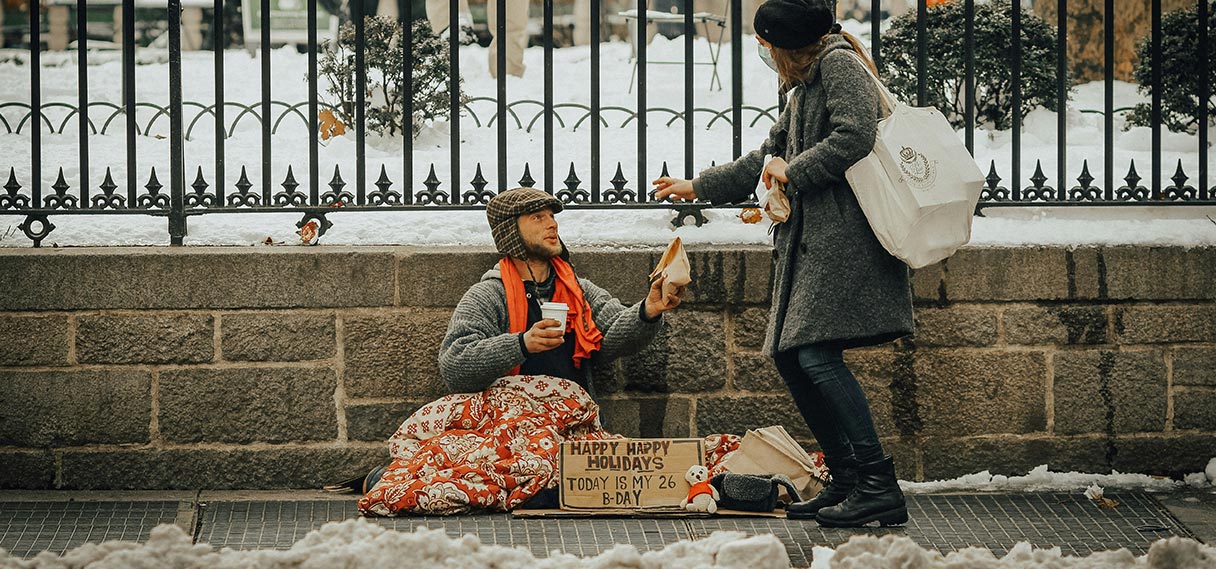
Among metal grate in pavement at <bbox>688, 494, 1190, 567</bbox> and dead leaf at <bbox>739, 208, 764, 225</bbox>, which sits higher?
dead leaf at <bbox>739, 208, 764, 225</bbox>

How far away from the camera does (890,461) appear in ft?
17.5

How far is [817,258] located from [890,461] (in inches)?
29.6

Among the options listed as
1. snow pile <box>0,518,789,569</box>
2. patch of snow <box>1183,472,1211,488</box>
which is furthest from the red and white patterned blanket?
patch of snow <box>1183,472,1211,488</box>

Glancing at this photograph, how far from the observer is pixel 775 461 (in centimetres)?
576

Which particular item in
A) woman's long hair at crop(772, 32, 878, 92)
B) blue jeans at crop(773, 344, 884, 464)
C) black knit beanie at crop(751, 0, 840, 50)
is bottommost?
blue jeans at crop(773, 344, 884, 464)

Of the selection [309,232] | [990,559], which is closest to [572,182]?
[309,232]

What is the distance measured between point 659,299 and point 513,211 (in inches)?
26.5

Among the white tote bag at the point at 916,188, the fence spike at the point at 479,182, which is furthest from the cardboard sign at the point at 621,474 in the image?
the fence spike at the point at 479,182

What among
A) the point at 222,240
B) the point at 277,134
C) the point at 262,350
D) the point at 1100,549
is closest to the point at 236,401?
the point at 262,350

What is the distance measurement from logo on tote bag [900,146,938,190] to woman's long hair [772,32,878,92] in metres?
0.35

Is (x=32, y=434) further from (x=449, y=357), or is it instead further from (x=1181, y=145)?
(x=1181, y=145)

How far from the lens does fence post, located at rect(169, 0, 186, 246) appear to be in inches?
247

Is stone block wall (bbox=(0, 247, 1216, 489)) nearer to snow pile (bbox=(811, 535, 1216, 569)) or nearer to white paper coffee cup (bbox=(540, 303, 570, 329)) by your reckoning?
white paper coffee cup (bbox=(540, 303, 570, 329))

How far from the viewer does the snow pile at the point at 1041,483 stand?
20.2 ft
